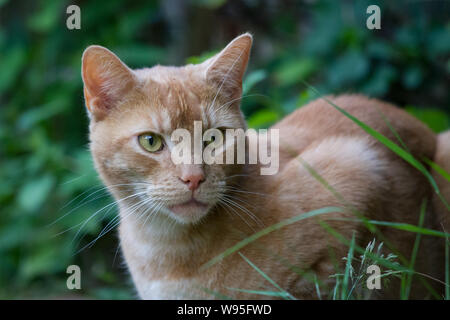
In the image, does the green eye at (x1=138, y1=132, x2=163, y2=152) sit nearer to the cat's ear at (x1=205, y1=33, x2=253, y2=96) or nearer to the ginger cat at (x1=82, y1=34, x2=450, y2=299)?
the ginger cat at (x1=82, y1=34, x2=450, y2=299)

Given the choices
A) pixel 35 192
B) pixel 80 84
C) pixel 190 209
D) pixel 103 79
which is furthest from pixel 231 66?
pixel 80 84

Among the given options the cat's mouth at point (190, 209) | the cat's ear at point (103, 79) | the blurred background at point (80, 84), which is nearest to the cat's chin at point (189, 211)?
the cat's mouth at point (190, 209)

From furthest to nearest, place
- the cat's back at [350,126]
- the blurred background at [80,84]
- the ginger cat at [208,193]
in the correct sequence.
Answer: the blurred background at [80,84] < the cat's back at [350,126] < the ginger cat at [208,193]

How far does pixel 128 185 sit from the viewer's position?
216 centimetres

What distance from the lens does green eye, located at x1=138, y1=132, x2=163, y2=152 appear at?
2.11m

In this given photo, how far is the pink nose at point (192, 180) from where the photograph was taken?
201 centimetres

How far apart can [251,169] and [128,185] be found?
54 cm

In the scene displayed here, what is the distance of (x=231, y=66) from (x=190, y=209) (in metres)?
0.63

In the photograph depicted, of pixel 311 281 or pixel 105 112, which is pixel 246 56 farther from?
pixel 311 281

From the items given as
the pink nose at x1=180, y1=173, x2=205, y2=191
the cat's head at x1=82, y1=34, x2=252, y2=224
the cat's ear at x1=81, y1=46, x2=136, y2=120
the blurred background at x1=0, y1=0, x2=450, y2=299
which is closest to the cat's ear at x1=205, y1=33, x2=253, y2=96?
the cat's head at x1=82, y1=34, x2=252, y2=224

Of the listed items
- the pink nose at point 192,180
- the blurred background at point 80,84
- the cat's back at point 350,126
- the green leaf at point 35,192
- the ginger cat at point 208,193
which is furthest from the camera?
the blurred background at point 80,84

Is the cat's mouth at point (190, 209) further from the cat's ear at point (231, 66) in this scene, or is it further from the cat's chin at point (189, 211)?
the cat's ear at point (231, 66)

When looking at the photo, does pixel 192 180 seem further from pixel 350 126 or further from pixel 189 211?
pixel 350 126

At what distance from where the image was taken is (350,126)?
107 inches
